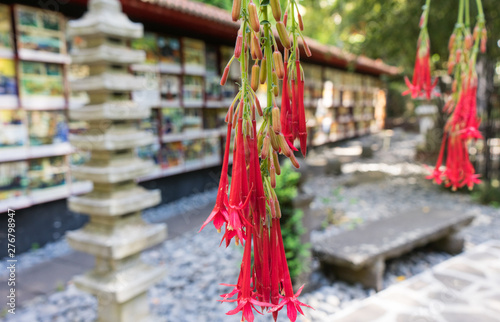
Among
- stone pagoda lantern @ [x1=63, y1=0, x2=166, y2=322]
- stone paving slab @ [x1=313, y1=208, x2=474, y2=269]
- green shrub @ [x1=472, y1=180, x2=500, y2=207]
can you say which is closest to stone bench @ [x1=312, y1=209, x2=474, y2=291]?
stone paving slab @ [x1=313, y1=208, x2=474, y2=269]

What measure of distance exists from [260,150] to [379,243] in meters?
3.34

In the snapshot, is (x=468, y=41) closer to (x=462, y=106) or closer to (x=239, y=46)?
(x=462, y=106)

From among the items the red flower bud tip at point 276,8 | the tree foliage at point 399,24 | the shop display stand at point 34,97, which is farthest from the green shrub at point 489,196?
the red flower bud tip at point 276,8

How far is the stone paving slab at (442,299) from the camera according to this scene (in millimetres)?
2379

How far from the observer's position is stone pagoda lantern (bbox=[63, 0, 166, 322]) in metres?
2.33

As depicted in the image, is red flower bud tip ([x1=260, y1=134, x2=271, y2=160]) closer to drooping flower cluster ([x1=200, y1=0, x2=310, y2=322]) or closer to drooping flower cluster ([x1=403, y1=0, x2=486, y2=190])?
drooping flower cluster ([x1=200, y1=0, x2=310, y2=322])

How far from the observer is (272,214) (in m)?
0.50

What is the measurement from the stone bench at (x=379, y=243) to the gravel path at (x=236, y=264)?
13 cm

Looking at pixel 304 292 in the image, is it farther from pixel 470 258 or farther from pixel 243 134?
pixel 243 134

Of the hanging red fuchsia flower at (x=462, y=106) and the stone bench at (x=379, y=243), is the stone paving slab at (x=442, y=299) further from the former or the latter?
the hanging red fuchsia flower at (x=462, y=106)

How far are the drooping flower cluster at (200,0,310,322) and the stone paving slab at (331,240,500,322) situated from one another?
202 centimetres

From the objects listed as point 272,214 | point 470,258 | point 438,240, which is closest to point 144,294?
point 272,214

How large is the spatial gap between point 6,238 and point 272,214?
445cm

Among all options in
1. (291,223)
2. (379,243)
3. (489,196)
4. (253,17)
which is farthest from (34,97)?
(489,196)
